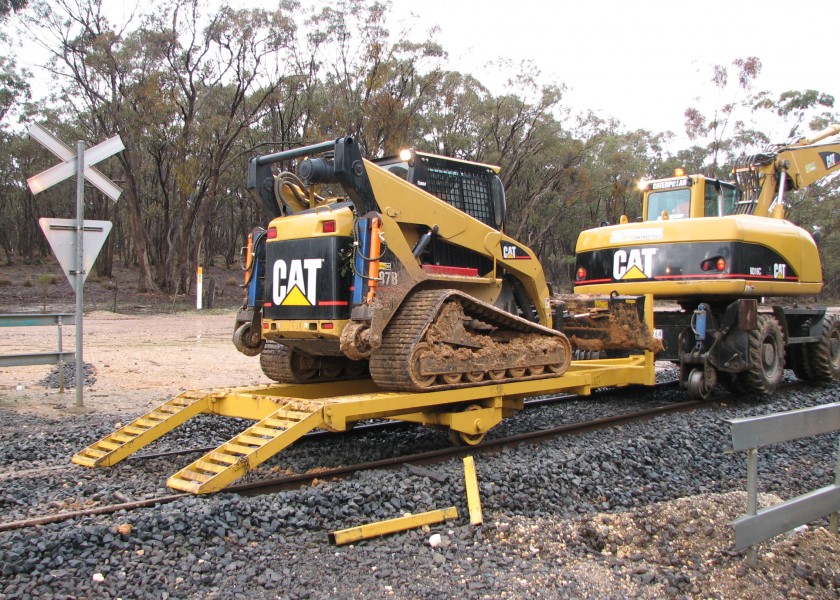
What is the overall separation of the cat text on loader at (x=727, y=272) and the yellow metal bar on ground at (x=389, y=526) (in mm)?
5458

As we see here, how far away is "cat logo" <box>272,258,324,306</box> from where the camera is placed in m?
6.30

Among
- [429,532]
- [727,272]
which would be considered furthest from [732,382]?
[429,532]

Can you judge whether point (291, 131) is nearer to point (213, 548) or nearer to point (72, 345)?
point (72, 345)

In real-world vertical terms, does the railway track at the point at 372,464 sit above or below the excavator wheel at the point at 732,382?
below

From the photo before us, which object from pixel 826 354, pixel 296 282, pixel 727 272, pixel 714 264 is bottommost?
pixel 826 354

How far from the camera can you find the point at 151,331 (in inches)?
801

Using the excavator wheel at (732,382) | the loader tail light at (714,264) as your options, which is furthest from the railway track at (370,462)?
the loader tail light at (714,264)

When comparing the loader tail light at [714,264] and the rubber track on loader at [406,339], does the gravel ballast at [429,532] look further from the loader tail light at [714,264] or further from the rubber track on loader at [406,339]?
the loader tail light at [714,264]

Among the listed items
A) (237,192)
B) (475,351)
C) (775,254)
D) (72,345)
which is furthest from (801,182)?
(237,192)

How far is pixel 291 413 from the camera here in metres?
5.50

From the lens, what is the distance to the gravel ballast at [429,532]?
399cm

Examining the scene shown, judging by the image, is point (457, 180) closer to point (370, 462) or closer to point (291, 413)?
point (370, 462)

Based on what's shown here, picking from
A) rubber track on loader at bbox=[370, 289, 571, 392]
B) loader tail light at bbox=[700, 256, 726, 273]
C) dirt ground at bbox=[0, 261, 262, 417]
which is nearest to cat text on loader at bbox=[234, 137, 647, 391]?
rubber track on loader at bbox=[370, 289, 571, 392]

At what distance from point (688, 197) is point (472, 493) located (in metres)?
7.38
